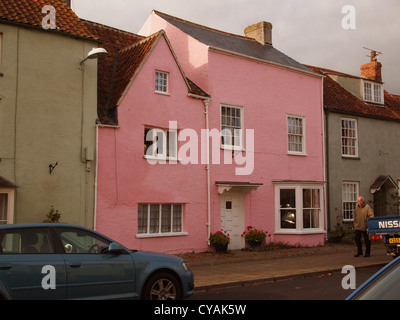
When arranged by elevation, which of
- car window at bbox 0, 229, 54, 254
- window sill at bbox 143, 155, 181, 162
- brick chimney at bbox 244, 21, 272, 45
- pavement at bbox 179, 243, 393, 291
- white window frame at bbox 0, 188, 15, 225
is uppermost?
brick chimney at bbox 244, 21, 272, 45

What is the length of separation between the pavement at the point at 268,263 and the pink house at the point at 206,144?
1.38 m

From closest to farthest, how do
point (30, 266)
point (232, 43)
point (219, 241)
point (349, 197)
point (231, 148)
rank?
point (30, 266)
point (219, 241)
point (231, 148)
point (232, 43)
point (349, 197)

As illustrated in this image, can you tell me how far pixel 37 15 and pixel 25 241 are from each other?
10476mm

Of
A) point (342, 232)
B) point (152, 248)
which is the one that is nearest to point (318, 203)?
point (342, 232)

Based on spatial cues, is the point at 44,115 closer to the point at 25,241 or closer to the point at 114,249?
the point at 25,241

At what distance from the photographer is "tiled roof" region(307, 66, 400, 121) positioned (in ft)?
79.8

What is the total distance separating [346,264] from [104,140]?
8.64 m

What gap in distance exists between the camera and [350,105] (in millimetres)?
25188

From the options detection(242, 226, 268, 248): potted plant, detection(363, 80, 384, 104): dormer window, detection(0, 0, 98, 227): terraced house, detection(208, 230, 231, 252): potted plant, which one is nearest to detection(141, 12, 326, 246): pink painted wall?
detection(242, 226, 268, 248): potted plant

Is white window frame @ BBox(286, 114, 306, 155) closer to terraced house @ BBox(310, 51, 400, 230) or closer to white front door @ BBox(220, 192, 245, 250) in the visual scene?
terraced house @ BBox(310, 51, 400, 230)

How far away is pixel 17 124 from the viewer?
14.7 m

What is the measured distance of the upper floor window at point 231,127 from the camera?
1955 cm

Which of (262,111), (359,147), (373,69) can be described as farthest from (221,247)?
(373,69)

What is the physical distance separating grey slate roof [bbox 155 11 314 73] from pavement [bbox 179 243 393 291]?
833cm
